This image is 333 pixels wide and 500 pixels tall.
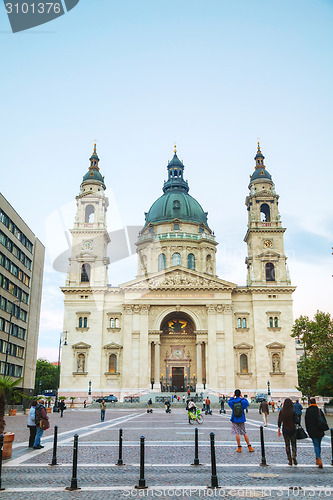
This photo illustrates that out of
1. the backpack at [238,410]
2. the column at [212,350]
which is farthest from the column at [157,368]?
the backpack at [238,410]

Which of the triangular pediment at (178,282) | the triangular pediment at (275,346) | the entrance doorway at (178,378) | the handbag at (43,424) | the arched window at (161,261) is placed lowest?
the handbag at (43,424)

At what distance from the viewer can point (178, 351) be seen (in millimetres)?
69500

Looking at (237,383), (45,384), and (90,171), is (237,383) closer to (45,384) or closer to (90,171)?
(90,171)

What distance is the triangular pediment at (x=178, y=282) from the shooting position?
6638cm

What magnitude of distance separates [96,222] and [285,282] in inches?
1143

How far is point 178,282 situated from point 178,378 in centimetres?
1411

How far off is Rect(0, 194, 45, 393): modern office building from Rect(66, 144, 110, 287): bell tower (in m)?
5.43

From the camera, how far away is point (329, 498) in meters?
9.20

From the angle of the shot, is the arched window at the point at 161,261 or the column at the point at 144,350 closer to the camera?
the column at the point at 144,350

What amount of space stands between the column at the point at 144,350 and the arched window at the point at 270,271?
1876 centimetres

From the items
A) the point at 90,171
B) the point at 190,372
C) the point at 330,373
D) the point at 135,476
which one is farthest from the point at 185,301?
the point at 135,476

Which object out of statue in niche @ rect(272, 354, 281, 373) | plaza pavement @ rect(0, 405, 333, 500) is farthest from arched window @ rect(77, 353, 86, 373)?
plaza pavement @ rect(0, 405, 333, 500)

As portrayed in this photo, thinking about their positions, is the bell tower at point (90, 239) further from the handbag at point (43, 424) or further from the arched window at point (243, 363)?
the handbag at point (43, 424)

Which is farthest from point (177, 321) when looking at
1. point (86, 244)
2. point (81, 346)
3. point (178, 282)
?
point (86, 244)
